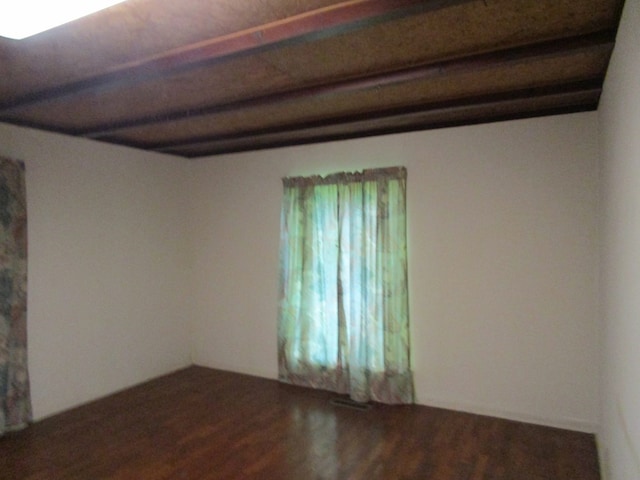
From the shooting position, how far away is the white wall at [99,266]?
3.72 m

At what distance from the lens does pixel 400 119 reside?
3.58 meters

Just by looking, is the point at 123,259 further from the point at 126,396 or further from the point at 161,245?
the point at 126,396

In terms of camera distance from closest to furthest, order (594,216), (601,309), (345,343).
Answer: (601,309) → (594,216) → (345,343)

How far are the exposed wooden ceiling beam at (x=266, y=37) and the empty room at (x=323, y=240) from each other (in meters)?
0.01

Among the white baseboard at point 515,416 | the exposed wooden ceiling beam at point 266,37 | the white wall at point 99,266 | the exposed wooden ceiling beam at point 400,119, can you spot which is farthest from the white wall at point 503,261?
the exposed wooden ceiling beam at point 266,37

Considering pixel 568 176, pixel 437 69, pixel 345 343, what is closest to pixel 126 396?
pixel 345 343

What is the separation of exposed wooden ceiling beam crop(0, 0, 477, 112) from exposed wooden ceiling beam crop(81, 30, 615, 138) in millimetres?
699

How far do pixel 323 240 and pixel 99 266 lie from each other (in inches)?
88.0

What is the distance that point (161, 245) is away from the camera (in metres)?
4.87

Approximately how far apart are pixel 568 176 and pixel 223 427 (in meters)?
3.43

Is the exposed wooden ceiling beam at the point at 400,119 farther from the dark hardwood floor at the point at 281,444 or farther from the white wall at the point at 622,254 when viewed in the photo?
the dark hardwood floor at the point at 281,444

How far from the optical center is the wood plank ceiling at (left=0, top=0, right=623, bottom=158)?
6.27 feet

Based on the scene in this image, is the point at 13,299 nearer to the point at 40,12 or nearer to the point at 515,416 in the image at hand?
the point at 40,12

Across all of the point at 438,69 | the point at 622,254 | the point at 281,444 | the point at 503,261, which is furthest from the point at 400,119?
the point at 281,444
